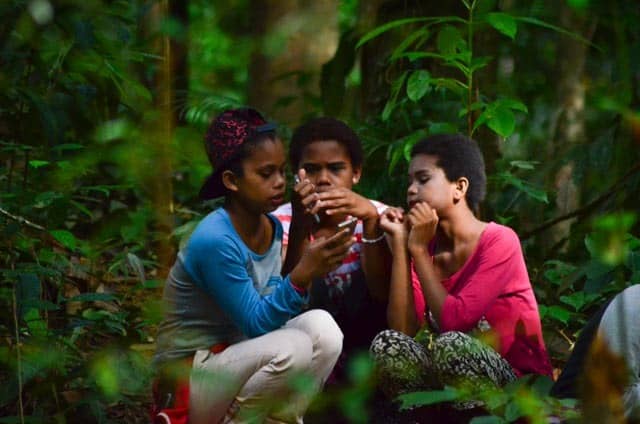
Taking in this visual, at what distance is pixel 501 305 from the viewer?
3.85 m

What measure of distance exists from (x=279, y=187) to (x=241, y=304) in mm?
453

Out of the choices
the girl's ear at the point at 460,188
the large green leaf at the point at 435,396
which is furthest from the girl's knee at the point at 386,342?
the large green leaf at the point at 435,396

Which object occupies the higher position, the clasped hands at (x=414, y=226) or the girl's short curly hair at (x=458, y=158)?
the girl's short curly hair at (x=458, y=158)

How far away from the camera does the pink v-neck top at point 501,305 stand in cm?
378

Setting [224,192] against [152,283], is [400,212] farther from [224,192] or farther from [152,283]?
[152,283]

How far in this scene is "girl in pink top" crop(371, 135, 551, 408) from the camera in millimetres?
3531

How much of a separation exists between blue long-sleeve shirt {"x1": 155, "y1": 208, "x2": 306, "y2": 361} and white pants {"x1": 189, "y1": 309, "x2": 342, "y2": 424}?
8 cm

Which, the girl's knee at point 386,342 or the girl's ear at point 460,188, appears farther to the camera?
the girl's ear at point 460,188

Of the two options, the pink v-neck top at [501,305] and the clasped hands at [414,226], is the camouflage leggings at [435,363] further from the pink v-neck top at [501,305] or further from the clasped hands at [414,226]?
the clasped hands at [414,226]

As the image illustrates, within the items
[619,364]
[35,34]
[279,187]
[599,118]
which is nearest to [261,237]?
[279,187]

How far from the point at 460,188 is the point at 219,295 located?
1.01 metres

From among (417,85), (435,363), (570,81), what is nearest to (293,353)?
(435,363)

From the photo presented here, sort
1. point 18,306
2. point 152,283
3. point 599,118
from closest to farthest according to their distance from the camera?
point 18,306
point 152,283
point 599,118

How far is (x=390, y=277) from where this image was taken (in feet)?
13.2
